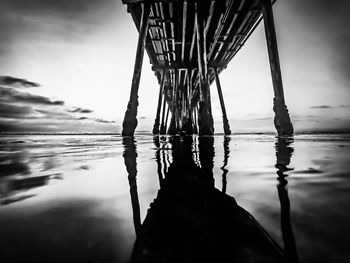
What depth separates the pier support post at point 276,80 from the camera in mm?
4145

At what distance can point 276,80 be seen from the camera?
4.25 m

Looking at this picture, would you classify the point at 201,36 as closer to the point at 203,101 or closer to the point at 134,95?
the point at 203,101

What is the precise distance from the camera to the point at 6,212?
47 centimetres

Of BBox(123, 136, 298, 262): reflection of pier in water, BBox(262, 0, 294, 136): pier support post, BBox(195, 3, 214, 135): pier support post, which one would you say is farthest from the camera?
BBox(195, 3, 214, 135): pier support post

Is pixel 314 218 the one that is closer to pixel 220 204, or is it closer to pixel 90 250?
pixel 220 204

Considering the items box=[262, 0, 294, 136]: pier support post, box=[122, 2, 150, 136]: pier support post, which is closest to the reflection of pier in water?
box=[262, 0, 294, 136]: pier support post

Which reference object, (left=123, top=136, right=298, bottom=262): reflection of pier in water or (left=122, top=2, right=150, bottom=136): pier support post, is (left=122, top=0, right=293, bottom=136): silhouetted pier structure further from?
(left=123, top=136, right=298, bottom=262): reflection of pier in water

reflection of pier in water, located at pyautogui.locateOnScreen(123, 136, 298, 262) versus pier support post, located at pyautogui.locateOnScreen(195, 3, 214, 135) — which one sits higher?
pier support post, located at pyautogui.locateOnScreen(195, 3, 214, 135)

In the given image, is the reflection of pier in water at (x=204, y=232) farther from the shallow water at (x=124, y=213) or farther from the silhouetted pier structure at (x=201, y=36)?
the silhouetted pier structure at (x=201, y=36)

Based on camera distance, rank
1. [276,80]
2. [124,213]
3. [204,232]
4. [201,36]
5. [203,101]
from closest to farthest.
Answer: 1. [204,232]
2. [124,213]
3. [276,80]
4. [203,101]
5. [201,36]

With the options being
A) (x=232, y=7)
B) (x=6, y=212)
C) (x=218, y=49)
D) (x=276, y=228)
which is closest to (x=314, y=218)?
(x=276, y=228)

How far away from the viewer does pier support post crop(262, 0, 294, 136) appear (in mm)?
4145

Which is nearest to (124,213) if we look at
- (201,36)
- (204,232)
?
(204,232)

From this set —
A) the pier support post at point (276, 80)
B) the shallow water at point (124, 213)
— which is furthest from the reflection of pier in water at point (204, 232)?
the pier support post at point (276, 80)
